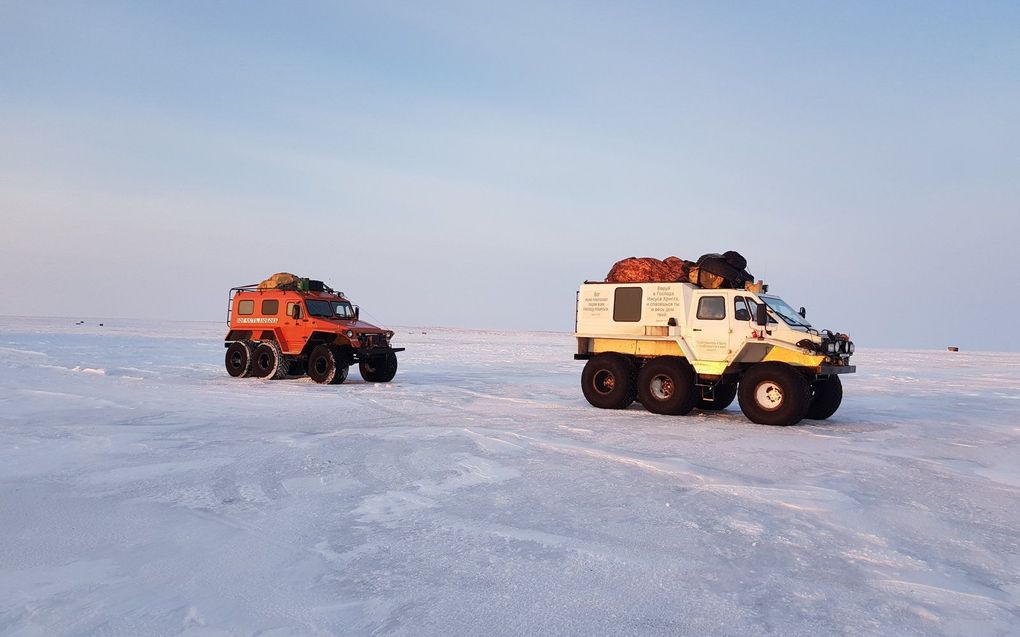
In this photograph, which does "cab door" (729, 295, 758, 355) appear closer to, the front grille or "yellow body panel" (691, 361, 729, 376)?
"yellow body panel" (691, 361, 729, 376)

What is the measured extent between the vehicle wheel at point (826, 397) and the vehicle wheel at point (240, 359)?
43.6 feet

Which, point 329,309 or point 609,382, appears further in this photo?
point 329,309

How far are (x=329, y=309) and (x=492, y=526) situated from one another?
44.0 ft

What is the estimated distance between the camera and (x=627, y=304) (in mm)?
12766

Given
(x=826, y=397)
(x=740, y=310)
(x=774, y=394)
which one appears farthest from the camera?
(x=826, y=397)

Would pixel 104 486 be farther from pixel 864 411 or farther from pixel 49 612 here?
pixel 864 411

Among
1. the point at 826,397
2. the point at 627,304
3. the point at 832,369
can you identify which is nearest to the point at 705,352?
the point at 627,304

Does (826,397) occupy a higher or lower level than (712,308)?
lower

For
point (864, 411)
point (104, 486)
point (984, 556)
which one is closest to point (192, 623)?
point (104, 486)

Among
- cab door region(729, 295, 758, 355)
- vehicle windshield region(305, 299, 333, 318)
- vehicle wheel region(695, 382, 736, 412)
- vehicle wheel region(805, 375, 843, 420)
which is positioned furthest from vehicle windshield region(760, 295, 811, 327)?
vehicle windshield region(305, 299, 333, 318)

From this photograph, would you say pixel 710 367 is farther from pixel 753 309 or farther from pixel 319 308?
pixel 319 308

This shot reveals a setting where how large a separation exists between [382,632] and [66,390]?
12.6m

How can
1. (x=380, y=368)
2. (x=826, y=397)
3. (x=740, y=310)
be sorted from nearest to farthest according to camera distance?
(x=740, y=310) < (x=826, y=397) < (x=380, y=368)

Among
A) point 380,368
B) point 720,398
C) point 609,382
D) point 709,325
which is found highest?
point 709,325
